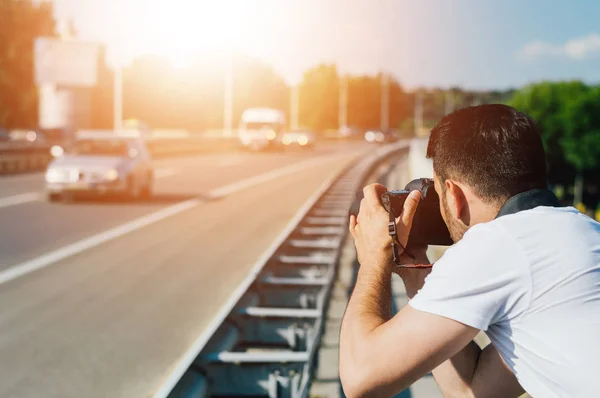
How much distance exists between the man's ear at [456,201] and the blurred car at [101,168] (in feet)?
58.6

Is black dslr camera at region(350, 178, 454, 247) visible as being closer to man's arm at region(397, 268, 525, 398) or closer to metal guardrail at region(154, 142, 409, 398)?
man's arm at region(397, 268, 525, 398)

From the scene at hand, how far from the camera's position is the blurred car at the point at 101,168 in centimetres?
1975

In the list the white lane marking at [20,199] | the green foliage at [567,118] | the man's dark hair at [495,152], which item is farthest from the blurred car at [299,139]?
the man's dark hair at [495,152]

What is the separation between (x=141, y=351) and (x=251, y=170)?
2884cm

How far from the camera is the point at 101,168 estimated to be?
19.9m

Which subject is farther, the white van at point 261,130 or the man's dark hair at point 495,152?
the white van at point 261,130

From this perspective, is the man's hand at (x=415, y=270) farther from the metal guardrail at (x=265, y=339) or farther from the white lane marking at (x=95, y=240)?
the white lane marking at (x=95, y=240)

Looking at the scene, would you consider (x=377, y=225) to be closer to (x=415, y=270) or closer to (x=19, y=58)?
(x=415, y=270)

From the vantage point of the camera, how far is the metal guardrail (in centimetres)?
453

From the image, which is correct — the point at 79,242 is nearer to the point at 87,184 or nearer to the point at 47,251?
the point at 47,251

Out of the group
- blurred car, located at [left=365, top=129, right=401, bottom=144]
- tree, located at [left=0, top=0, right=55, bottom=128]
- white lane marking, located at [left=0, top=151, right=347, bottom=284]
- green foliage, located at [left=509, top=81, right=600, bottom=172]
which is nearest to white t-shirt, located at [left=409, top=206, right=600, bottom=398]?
white lane marking, located at [left=0, top=151, right=347, bottom=284]

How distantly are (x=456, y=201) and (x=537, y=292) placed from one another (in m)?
0.35

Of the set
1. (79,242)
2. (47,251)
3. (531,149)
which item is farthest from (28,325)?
(531,149)

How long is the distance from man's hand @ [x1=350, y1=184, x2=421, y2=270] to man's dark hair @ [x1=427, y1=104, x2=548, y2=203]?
165 mm
